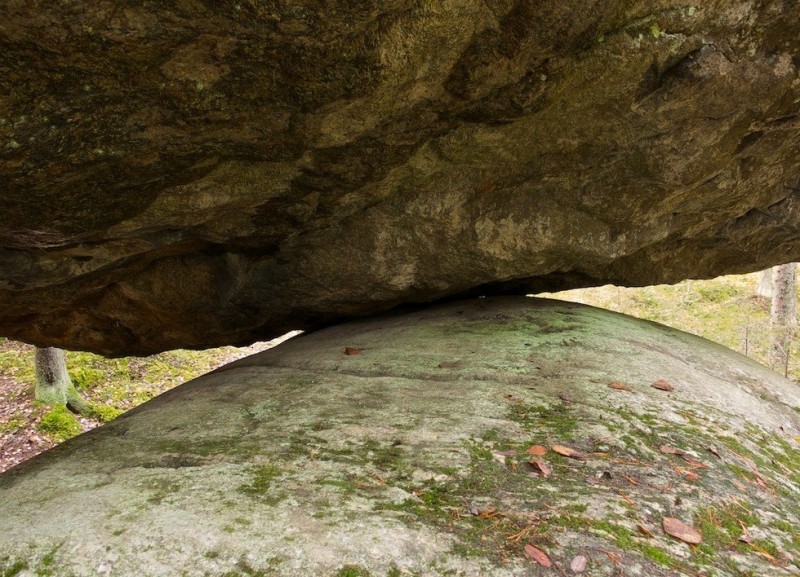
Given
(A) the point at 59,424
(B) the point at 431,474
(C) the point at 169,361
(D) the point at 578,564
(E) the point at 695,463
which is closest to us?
(D) the point at 578,564

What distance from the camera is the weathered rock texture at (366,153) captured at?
3334 millimetres

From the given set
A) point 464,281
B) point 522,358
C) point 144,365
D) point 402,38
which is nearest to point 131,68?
point 402,38

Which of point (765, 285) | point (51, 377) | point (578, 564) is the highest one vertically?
point (765, 285)

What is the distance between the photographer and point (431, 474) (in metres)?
3.38

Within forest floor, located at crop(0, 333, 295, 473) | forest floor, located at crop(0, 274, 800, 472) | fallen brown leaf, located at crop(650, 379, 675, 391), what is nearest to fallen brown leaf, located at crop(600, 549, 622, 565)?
fallen brown leaf, located at crop(650, 379, 675, 391)

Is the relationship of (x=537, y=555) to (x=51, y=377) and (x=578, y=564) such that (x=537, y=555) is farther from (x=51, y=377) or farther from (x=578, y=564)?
(x=51, y=377)

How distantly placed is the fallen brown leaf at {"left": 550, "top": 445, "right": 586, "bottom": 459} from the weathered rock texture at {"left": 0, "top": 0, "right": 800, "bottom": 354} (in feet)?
9.13

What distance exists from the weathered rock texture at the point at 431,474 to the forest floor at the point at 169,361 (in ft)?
27.1

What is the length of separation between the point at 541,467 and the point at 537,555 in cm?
84

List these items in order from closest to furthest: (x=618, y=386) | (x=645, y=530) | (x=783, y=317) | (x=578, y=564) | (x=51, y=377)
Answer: (x=578, y=564) < (x=645, y=530) < (x=618, y=386) < (x=51, y=377) < (x=783, y=317)

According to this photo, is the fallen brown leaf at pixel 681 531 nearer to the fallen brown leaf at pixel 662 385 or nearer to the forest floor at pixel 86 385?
the fallen brown leaf at pixel 662 385

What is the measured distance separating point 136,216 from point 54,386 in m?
10.3

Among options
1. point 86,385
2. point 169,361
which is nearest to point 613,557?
point 86,385

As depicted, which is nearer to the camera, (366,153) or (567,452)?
(567,452)
